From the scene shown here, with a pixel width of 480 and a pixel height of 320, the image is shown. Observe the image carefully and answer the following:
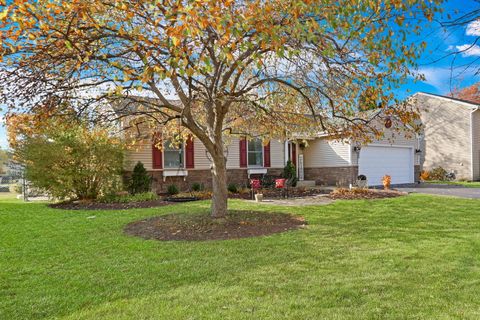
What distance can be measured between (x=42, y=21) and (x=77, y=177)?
848 cm

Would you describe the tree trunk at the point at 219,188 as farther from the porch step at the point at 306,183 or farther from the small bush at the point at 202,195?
the porch step at the point at 306,183

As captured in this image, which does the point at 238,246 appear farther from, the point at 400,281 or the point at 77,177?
the point at 77,177

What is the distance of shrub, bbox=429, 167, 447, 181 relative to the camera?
22.5m

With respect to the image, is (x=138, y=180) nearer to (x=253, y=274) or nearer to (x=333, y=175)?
(x=333, y=175)

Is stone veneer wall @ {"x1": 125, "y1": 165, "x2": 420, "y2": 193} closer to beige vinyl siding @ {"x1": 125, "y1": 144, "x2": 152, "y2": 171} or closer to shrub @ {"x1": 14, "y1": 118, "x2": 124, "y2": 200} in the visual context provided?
beige vinyl siding @ {"x1": 125, "y1": 144, "x2": 152, "y2": 171}

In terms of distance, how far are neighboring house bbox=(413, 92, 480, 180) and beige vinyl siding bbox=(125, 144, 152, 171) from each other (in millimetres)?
15748

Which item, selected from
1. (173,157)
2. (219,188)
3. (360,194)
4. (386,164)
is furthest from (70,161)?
(386,164)

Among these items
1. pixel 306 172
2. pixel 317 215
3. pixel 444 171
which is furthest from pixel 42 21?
pixel 444 171

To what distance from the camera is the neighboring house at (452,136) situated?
2141 cm

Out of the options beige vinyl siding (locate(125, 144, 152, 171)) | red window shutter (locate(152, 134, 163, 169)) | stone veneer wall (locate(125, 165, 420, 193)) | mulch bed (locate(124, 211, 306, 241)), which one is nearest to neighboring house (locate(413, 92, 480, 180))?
→ stone veneer wall (locate(125, 165, 420, 193))

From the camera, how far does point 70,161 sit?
12.2m

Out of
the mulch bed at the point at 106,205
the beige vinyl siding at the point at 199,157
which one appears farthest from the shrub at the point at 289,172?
the mulch bed at the point at 106,205

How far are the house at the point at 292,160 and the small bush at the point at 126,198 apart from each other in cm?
154

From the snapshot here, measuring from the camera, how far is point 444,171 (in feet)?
74.2
